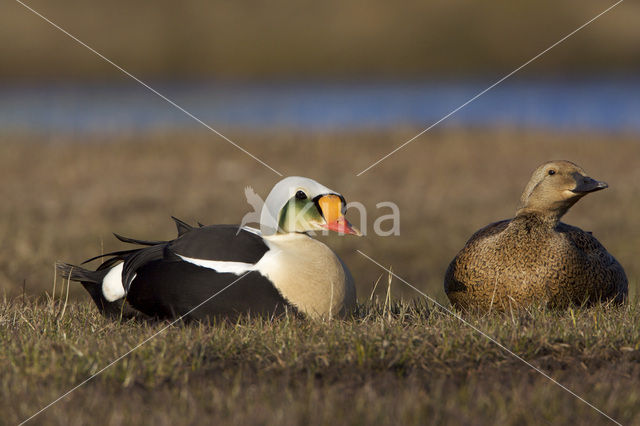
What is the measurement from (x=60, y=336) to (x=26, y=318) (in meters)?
0.56

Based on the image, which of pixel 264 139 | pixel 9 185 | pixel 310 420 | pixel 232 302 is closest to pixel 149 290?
pixel 232 302

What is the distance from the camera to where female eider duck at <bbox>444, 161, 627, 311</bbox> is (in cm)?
498

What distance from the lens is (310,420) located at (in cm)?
323

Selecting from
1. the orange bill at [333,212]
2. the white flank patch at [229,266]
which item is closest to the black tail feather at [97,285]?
the white flank patch at [229,266]

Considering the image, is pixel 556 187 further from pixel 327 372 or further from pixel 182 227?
pixel 182 227

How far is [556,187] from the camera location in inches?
200

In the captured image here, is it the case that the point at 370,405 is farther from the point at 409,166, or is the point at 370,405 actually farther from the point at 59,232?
the point at 409,166

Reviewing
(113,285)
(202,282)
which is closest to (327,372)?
(202,282)

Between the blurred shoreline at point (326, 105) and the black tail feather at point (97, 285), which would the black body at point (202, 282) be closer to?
the black tail feather at point (97, 285)

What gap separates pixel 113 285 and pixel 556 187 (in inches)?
105

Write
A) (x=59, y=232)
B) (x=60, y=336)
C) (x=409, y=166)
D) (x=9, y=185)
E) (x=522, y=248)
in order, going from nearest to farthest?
(x=60, y=336), (x=522, y=248), (x=59, y=232), (x=9, y=185), (x=409, y=166)

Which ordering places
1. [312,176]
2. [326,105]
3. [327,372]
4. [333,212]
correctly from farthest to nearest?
[326,105] < [312,176] < [333,212] < [327,372]

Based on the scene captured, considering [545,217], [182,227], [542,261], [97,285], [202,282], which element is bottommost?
[97,285]

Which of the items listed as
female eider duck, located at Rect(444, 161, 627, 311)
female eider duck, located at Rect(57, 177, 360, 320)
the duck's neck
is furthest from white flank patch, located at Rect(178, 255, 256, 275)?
the duck's neck
